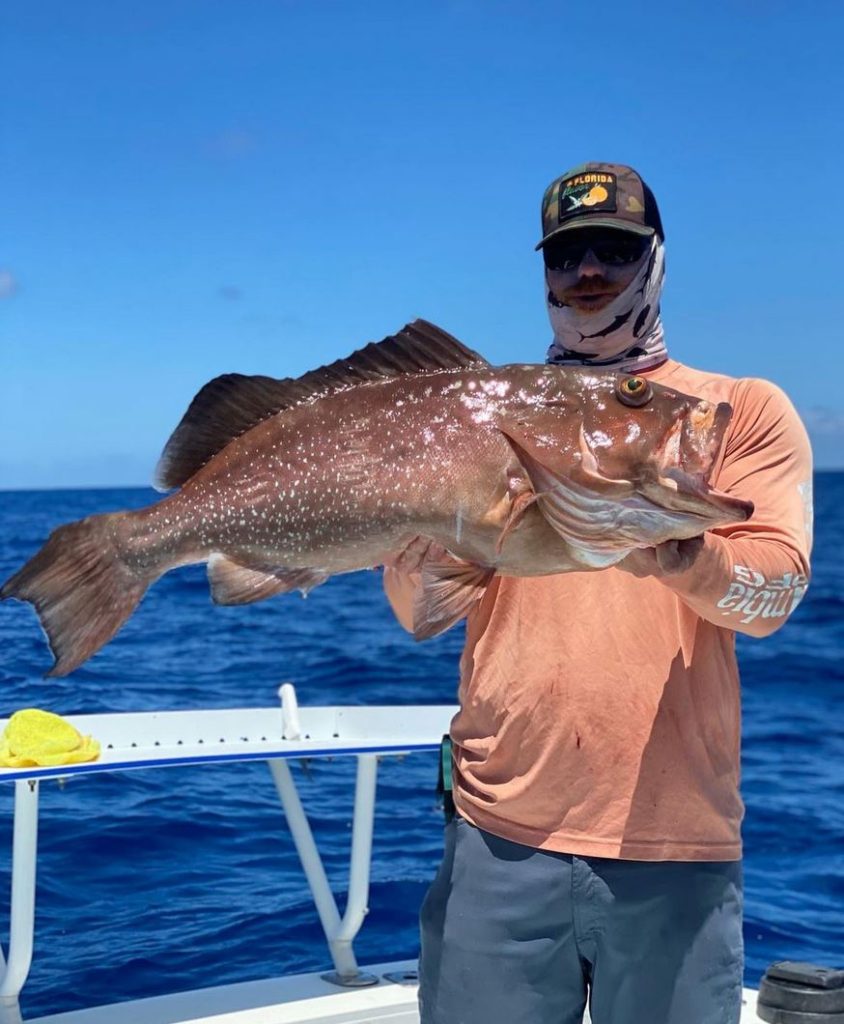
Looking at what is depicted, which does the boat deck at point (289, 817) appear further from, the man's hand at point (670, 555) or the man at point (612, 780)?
the man's hand at point (670, 555)

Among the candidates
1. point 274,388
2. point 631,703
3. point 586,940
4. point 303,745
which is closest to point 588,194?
point 274,388

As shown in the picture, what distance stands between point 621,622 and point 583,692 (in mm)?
170

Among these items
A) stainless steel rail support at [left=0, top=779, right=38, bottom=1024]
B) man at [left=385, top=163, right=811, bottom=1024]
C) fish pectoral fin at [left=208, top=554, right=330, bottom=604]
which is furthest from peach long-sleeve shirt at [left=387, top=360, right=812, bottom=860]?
stainless steel rail support at [left=0, top=779, right=38, bottom=1024]

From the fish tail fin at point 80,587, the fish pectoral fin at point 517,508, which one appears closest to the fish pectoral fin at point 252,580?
the fish tail fin at point 80,587

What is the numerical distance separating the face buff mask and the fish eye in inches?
17.4

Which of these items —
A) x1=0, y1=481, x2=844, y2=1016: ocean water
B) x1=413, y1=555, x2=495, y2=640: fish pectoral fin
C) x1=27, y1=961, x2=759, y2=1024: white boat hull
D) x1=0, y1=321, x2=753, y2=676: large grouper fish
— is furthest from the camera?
x1=0, y1=481, x2=844, y2=1016: ocean water

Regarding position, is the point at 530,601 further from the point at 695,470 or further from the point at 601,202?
the point at 601,202

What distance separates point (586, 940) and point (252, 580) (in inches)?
41.2

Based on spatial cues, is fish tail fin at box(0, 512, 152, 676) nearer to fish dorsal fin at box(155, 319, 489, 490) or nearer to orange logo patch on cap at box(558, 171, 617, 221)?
fish dorsal fin at box(155, 319, 489, 490)

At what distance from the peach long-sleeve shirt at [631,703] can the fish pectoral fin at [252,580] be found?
471 millimetres

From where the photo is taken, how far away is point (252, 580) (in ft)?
8.13

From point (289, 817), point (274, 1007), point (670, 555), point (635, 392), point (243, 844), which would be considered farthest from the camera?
point (243, 844)

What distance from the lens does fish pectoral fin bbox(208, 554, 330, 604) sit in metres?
2.47

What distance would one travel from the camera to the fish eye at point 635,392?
2197mm
